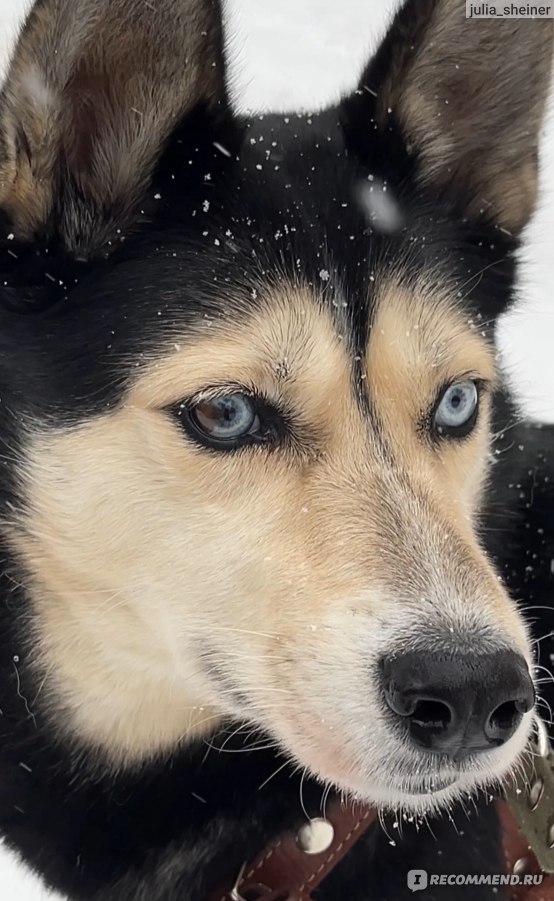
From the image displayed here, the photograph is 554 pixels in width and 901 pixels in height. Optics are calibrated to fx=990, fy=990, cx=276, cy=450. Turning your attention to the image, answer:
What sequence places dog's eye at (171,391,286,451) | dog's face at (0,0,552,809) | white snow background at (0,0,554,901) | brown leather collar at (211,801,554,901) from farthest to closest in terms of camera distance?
1. white snow background at (0,0,554,901)
2. brown leather collar at (211,801,554,901)
3. dog's eye at (171,391,286,451)
4. dog's face at (0,0,552,809)

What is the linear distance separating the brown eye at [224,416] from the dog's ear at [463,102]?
0.73m

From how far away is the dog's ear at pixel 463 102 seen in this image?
211 centimetres

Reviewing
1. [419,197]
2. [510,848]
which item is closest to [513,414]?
[419,197]

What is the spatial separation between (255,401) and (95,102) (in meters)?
0.70

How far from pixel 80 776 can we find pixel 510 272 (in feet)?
5.11

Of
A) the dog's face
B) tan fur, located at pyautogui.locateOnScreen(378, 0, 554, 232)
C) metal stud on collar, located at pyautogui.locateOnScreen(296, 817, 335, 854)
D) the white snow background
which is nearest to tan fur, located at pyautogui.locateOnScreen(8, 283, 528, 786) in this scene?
the dog's face

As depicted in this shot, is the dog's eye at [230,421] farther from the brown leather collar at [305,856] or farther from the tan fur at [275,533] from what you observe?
the brown leather collar at [305,856]

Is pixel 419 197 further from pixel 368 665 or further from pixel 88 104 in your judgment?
pixel 368 665

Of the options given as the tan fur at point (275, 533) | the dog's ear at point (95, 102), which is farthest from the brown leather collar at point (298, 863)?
the dog's ear at point (95, 102)

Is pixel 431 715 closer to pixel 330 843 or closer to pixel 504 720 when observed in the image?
pixel 504 720

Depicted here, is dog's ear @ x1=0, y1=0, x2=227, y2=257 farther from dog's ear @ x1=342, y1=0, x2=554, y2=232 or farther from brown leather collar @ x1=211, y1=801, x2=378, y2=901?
brown leather collar @ x1=211, y1=801, x2=378, y2=901

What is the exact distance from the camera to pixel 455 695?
5.20 feet

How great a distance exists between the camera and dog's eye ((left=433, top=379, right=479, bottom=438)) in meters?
2.10

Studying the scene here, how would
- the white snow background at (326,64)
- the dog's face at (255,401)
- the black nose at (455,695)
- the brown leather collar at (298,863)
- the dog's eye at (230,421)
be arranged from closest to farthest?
the black nose at (455,695) → the dog's face at (255,401) → the dog's eye at (230,421) → the brown leather collar at (298,863) → the white snow background at (326,64)
